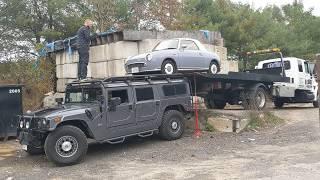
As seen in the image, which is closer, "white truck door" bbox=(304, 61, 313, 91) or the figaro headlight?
the figaro headlight

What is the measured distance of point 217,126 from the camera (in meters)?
13.8

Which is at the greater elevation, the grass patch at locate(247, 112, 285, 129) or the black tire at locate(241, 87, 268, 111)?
the black tire at locate(241, 87, 268, 111)

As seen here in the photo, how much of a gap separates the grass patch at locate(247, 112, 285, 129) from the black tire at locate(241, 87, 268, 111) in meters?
0.43

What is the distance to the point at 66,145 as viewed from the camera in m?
9.80

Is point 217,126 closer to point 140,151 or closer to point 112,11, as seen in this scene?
point 140,151

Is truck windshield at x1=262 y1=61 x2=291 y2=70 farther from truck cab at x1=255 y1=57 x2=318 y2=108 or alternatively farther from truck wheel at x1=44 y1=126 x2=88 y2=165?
truck wheel at x1=44 y1=126 x2=88 y2=165

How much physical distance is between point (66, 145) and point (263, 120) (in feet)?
23.5

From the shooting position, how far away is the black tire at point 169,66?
13.2m

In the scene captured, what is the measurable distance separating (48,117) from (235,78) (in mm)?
7225

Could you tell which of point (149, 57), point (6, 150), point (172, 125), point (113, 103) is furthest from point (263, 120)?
point (6, 150)

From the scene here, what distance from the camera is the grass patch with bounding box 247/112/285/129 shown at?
14.1 m

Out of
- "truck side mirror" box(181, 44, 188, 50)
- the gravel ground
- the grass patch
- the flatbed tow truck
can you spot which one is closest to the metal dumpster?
the gravel ground

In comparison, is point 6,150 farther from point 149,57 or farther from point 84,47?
point 149,57

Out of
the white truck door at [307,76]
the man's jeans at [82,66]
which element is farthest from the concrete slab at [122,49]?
the white truck door at [307,76]
